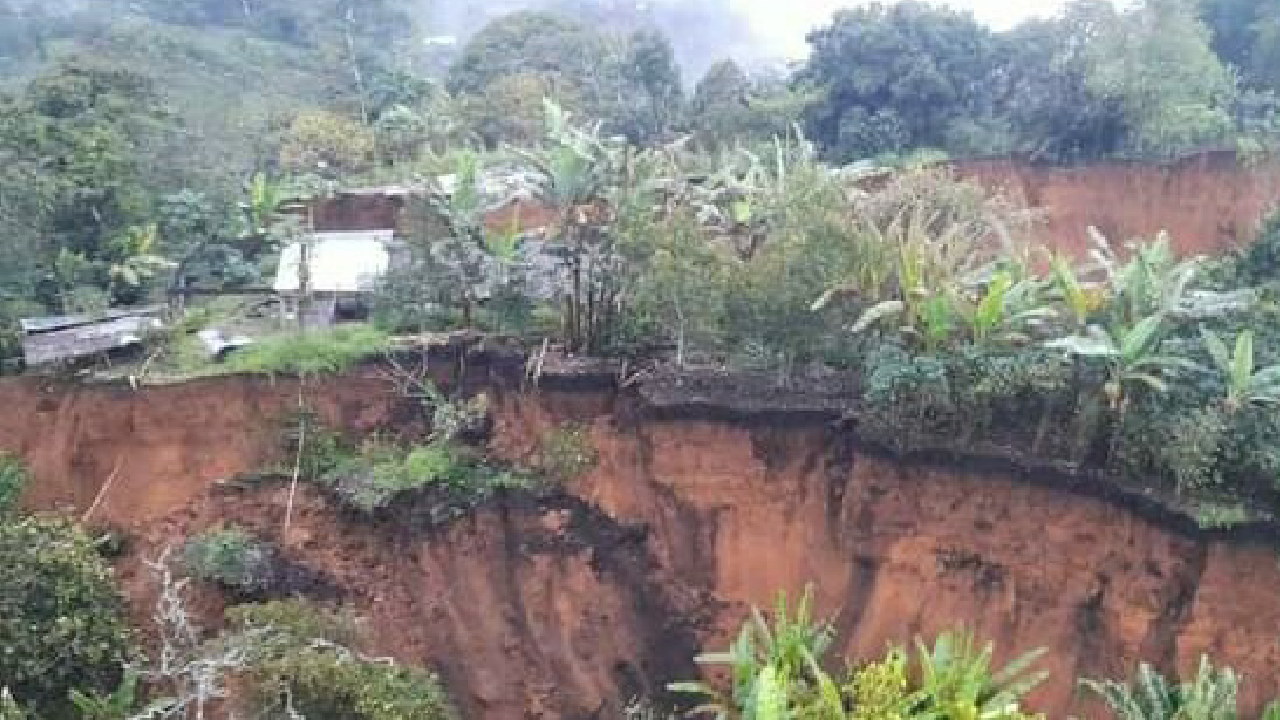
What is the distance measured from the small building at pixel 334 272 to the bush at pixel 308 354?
2.72ft

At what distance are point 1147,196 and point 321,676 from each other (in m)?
13.6

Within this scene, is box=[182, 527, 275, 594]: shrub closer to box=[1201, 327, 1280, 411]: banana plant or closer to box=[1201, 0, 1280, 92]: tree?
box=[1201, 327, 1280, 411]: banana plant

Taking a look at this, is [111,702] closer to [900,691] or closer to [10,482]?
[10,482]

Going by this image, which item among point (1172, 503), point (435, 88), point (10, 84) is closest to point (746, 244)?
point (1172, 503)

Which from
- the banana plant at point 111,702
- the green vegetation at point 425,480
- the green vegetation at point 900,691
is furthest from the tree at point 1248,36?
the banana plant at point 111,702

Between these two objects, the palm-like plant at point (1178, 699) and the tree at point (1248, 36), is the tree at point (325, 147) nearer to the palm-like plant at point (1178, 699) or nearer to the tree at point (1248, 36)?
the tree at point (1248, 36)

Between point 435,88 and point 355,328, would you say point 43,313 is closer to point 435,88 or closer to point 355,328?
point 355,328

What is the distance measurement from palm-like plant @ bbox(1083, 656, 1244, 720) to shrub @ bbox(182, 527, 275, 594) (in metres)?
7.30

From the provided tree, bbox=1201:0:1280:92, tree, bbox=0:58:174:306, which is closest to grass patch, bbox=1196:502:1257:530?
tree, bbox=0:58:174:306

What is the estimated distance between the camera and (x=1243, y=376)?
377 inches

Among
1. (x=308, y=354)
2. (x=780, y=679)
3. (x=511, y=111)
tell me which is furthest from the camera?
(x=511, y=111)

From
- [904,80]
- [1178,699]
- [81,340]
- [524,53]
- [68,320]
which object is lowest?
[1178,699]

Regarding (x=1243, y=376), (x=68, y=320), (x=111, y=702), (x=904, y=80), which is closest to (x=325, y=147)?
(x=68, y=320)

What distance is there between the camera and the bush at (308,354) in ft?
40.4
